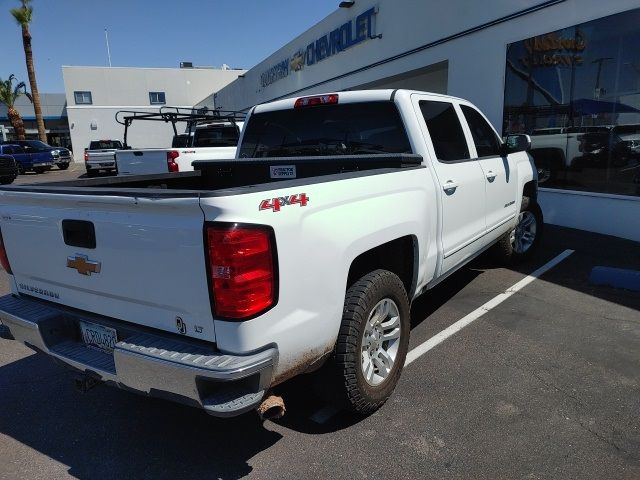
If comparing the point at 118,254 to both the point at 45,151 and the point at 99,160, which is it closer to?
the point at 99,160

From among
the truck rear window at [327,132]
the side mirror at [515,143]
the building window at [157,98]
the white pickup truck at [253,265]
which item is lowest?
the white pickup truck at [253,265]

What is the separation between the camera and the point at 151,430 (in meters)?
2.99

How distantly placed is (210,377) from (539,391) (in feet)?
7.76

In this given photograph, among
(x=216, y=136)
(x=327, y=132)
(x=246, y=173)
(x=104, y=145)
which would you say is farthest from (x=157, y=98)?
(x=327, y=132)

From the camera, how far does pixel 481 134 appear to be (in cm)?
485

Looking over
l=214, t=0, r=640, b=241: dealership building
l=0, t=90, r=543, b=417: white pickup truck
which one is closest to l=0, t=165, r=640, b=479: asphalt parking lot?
l=0, t=90, r=543, b=417: white pickup truck

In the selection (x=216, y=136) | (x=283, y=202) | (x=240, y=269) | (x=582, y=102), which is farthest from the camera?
(x=216, y=136)

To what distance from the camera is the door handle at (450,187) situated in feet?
12.1

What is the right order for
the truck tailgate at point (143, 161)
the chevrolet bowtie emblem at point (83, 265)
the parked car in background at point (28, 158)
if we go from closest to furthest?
the chevrolet bowtie emblem at point (83, 265), the truck tailgate at point (143, 161), the parked car in background at point (28, 158)

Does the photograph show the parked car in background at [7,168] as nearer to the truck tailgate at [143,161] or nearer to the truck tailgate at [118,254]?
the truck tailgate at [143,161]

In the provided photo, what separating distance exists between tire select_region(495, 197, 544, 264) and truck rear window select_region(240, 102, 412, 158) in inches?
106

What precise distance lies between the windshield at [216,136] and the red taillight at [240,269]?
1054 centimetres

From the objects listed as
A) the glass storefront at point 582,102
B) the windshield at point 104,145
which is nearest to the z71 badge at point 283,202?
the glass storefront at point 582,102

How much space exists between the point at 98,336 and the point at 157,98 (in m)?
40.6
